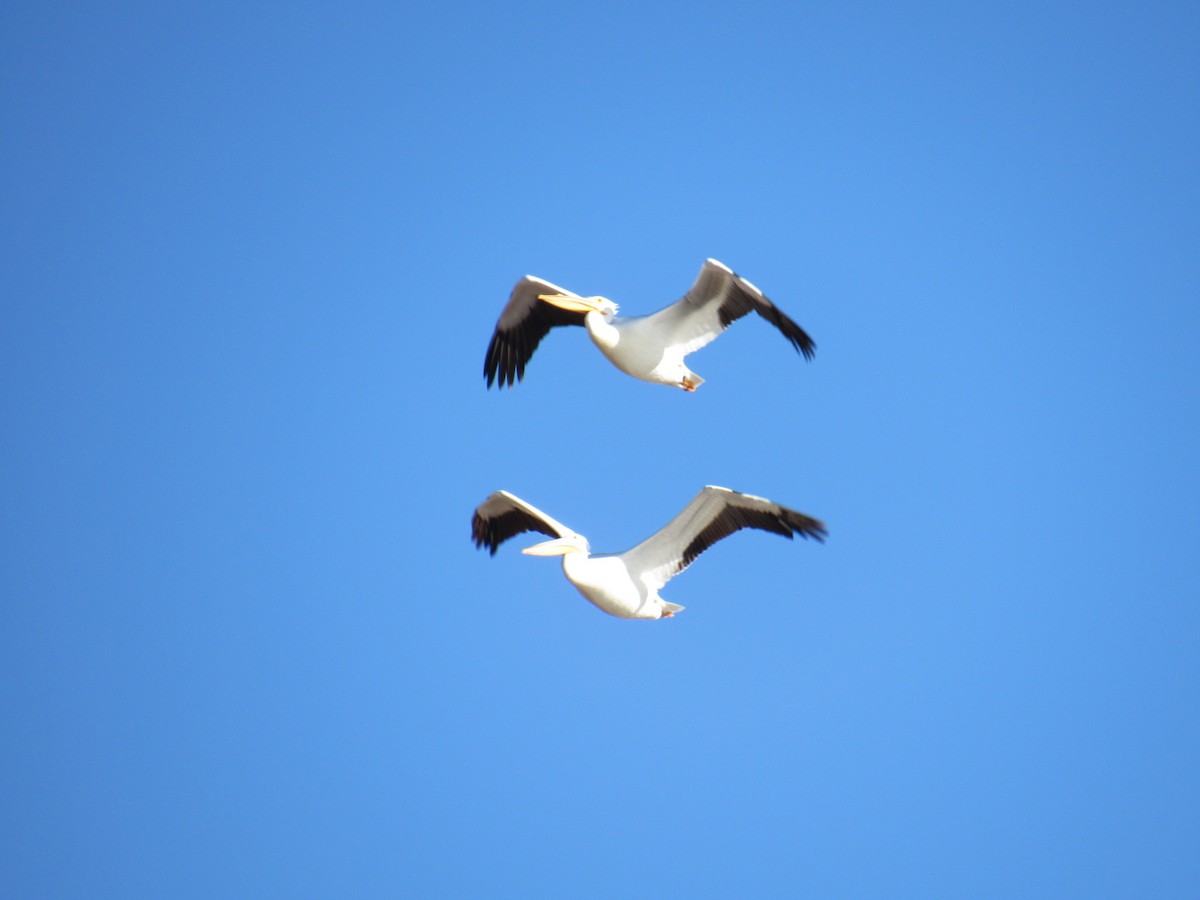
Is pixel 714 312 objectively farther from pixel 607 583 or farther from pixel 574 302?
pixel 607 583

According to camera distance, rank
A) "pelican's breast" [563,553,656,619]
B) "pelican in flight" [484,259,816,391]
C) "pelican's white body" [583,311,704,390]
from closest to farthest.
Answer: "pelican's breast" [563,553,656,619] < "pelican in flight" [484,259,816,391] < "pelican's white body" [583,311,704,390]

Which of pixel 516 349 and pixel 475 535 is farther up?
pixel 516 349

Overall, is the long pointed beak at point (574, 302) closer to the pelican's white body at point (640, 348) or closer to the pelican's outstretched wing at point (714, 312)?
the pelican's white body at point (640, 348)

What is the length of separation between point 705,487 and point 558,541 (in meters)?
1.27

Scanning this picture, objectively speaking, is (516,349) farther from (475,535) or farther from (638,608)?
(638,608)

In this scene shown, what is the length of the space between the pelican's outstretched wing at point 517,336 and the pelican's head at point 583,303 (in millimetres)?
306

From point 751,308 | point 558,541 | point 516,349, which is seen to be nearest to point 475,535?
point 558,541

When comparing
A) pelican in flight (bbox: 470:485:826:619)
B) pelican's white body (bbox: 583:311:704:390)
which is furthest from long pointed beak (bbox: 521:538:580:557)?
pelican's white body (bbox: 583:311:704:390)

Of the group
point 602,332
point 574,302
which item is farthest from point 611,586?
point 574,302

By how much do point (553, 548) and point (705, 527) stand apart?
1.23 meters

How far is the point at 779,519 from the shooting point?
39.2 feet

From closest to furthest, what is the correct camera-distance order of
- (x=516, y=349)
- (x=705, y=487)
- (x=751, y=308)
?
(x=705, y=487), (x=751, y=308), (x=516, y=349)

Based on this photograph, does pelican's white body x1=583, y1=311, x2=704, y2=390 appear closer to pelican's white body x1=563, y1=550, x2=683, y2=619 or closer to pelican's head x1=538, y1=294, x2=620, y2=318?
pelican's head x1=538, y1=294, x2=620, y2=318

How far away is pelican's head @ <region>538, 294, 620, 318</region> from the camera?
43.6ft
